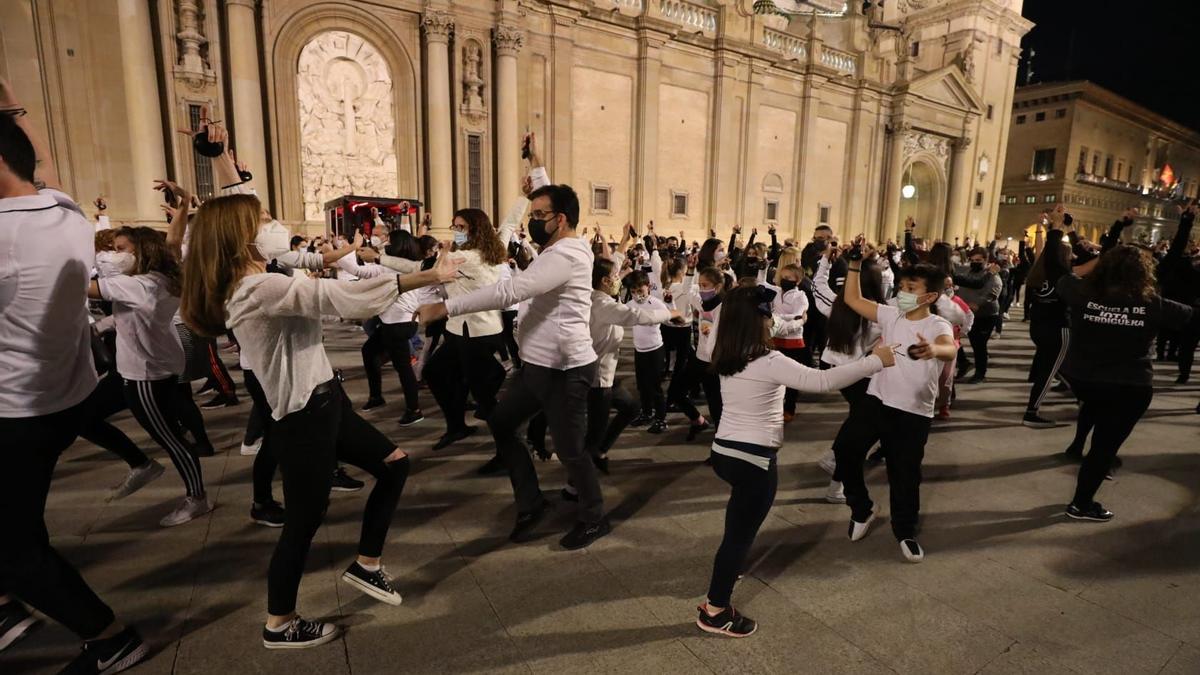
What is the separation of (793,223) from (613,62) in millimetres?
12910

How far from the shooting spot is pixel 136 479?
447 centimetres

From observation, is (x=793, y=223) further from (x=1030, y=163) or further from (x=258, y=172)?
(x=1030, y=163)

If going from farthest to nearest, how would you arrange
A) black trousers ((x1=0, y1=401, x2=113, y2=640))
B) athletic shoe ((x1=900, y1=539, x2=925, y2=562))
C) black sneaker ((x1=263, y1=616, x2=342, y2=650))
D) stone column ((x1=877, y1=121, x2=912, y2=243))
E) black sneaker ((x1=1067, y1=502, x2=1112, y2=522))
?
stone column ((x1=877, y1=121, x2=912, y2=243))
black sneaker ((x1=1067, y1=502, x2=1112, y2=522))
athletic shoe ((x1=900, y1=539, x2=925, y2=562))
black sneaker ((x1=263, y1=616, x2=342, y2=650))
black trousers ((x1=0, y1=401, x2=113, y2=640))

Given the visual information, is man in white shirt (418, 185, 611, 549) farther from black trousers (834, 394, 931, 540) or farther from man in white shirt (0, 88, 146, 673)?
man in white shirt (0, 88, 146, 673)

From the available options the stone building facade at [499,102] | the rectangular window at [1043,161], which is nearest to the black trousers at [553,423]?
the stone building facade at [499,102]

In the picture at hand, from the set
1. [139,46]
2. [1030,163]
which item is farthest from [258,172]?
[1030,163]

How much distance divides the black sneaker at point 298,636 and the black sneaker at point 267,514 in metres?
1.34

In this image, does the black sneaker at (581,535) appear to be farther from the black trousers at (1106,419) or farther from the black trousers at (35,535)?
the black trousers at (1106,419)

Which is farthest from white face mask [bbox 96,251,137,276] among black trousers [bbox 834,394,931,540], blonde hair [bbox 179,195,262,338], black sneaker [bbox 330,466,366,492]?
black trousers [bbox 834,394,931,540]

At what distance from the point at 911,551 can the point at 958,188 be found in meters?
41.5

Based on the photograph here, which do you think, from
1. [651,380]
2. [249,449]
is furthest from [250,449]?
[651,380]

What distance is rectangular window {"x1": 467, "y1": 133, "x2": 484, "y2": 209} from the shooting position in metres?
20.5

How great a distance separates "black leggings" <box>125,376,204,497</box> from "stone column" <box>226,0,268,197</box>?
14.7 metres

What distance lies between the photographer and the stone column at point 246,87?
1606 cm
